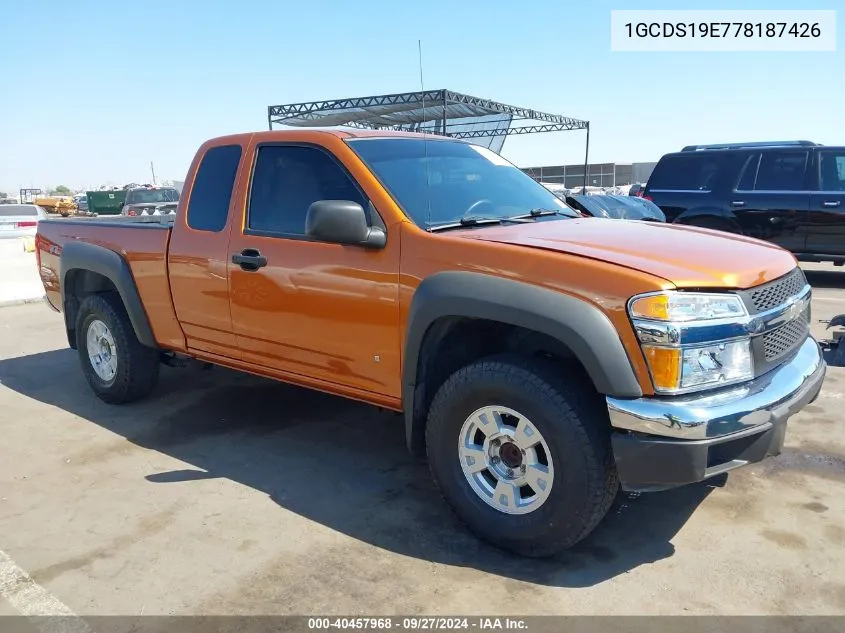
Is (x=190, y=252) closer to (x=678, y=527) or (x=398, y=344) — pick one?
(x=398, y=344)

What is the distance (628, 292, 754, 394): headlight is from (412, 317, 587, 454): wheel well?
50cm

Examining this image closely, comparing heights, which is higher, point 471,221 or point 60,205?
point 471,221

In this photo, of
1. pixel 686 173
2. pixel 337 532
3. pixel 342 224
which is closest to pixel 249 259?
pixel 342 224

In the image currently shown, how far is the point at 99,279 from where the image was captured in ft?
18.1

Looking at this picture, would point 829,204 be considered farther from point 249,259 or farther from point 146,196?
point 146,196

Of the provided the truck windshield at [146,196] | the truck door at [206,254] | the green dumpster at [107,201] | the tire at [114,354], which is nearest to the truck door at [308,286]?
the truck door at [206,254]

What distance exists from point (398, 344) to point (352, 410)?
191 centimetres

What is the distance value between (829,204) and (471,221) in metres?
7.96

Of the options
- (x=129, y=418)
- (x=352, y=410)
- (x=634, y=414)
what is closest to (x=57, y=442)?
(x=129, y=418)

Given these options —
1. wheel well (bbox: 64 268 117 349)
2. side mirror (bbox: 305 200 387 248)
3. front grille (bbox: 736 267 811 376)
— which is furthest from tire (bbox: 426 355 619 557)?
wheel well (bbox: 64 268 117 349)

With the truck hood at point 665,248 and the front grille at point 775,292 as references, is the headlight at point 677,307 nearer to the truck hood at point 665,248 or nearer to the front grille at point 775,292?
the truck hood at point 665,248

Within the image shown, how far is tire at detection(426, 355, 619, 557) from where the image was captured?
112 inches

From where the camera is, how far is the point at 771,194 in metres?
9.83

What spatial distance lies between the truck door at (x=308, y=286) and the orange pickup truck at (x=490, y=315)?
0.03 ft
